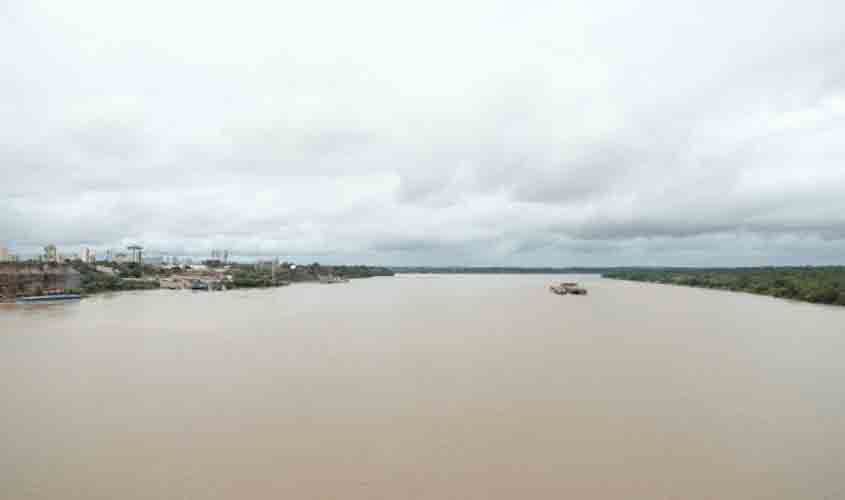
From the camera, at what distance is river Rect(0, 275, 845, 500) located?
4582 mm

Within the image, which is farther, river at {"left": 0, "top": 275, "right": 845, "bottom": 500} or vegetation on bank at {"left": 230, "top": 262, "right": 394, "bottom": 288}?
vegetation on bank at {"left": 230, "top": 262, "right": 394, "bottom": 288}

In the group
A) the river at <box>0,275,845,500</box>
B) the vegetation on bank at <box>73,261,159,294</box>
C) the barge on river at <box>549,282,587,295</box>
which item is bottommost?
the river at <box>0,275,845,500</box>

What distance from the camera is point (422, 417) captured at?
6551 mm

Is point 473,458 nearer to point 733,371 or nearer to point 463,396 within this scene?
point 463,396

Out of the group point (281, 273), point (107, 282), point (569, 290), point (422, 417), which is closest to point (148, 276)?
point (107, 282)

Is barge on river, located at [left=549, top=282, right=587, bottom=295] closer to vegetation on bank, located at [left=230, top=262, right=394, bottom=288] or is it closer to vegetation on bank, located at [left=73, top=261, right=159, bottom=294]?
vegetation on bank, located at [left=230, top=262, right=394, bottom=288]

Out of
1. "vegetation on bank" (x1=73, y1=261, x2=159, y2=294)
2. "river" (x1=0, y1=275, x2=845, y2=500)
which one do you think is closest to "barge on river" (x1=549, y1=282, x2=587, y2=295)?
"river" (x1=0, y1=275, x2=845, y2=500)

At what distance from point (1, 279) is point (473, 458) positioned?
1431 inches

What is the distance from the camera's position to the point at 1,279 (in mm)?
29656

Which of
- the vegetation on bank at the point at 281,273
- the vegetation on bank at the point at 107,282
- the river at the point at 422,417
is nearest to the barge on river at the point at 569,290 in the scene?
the river at the point at 422,417

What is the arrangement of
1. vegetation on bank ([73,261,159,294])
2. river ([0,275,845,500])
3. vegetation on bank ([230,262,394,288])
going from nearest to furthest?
1. river ([0,275,845,500])
2. vegetation on bank ([73,261,159,294])
3. vegetation on bank ([230,262,394,288])

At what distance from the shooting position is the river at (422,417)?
15.0 ft

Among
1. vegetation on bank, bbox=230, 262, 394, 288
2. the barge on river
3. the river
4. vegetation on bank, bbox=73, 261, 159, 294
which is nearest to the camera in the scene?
the river

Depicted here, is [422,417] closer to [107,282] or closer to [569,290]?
[569,290]
